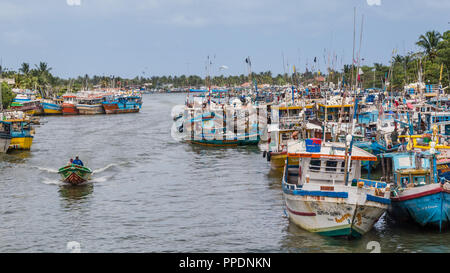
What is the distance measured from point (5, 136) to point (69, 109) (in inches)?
2753

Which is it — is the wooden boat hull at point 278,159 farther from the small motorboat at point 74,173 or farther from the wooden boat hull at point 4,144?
the wooden boat hull at point 4,144

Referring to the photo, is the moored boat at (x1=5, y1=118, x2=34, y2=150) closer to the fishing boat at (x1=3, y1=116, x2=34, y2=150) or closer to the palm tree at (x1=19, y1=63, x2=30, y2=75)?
the fishing boat at (x1=3, y1=116, x2=34, y2=150)

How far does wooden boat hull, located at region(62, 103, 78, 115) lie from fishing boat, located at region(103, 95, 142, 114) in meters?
6.58

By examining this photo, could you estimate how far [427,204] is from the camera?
75.2 ft

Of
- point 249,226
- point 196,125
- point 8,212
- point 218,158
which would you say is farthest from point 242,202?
point 196,125

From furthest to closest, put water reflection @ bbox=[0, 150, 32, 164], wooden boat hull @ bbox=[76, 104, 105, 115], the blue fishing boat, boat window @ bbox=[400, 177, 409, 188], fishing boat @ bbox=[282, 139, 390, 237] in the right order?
wooden boat hull @ bbox=[76, 104, 105, 115]
water reflection @ bbox=[0, 150, 32, 164]
boat window @ bbox=[400, 177, 409, 188]
the blue fishing boat
fishing boat @ bbox=[282, 139, 390, 237]

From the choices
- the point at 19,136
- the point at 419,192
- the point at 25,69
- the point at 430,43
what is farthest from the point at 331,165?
the point at 25,69

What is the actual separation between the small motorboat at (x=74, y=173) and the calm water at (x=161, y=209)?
24.6 inches

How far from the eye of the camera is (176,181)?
39625 mm

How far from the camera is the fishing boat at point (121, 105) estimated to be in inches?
4852

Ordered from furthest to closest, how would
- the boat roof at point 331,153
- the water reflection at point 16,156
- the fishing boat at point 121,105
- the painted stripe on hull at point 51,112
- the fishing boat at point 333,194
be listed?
the fishing boat at point 121,105
the painted stripe on hull at point 51,112
the water reflection at point 16,156
the boat roof at point 331,153
the fishing boat at point 333,194

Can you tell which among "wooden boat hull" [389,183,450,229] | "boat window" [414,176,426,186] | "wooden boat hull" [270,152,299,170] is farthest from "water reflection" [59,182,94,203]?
"boat window" [414,176,426,186]

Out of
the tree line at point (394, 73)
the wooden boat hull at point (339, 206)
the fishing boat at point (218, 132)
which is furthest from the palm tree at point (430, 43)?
the wooden boat hull at point (339, 206)

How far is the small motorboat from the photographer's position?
36.6m
